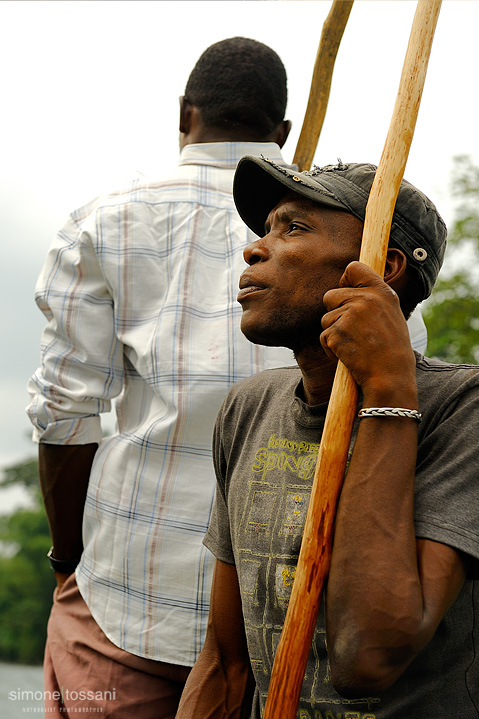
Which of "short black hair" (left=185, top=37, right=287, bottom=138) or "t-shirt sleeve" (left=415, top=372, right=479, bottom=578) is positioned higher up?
"short black hair" (left=185, top=37, right=287, bottom=138)

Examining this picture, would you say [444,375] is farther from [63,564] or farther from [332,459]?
[63,564]

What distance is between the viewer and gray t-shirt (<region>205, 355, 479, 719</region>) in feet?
5.04

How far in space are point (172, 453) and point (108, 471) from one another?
26 centimetres

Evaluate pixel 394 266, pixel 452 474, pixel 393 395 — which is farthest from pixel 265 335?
pixel 452 474

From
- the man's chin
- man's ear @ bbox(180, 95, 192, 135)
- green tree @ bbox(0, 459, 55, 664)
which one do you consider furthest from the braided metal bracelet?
green tree @ bbox(0, 459, 55, 664)

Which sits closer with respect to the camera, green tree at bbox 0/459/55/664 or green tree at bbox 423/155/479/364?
green tree at bbox 423/155/479/364

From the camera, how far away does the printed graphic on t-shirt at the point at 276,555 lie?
1676mm

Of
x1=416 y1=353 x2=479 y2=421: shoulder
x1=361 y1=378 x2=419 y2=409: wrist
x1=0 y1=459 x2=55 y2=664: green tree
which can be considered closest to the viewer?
x1=361 y1=378 x2=419 y2=409: wrist

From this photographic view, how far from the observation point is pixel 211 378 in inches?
98.3

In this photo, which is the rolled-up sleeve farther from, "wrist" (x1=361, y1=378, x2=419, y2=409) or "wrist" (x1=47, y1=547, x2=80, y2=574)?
"wrist" (x1=361, y1=378, x2=419, y2=409)

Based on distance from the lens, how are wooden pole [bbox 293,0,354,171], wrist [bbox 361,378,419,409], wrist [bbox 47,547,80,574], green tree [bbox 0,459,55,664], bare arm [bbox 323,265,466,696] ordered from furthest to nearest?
1. green tree [bbox 0,459,55,664]
2. wooden pole [bbox 293,0,354,171]
3. wrist [bbox 47,547,80,574]
4. wrist [bbox 361,378,419,409]
5. bare arm [bbox 323,265,466,696]

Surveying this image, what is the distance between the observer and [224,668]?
204 cm

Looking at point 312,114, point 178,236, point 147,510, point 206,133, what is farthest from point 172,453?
point 312,114

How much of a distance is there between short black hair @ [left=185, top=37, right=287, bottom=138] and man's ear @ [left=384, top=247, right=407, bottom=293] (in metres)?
1.26
